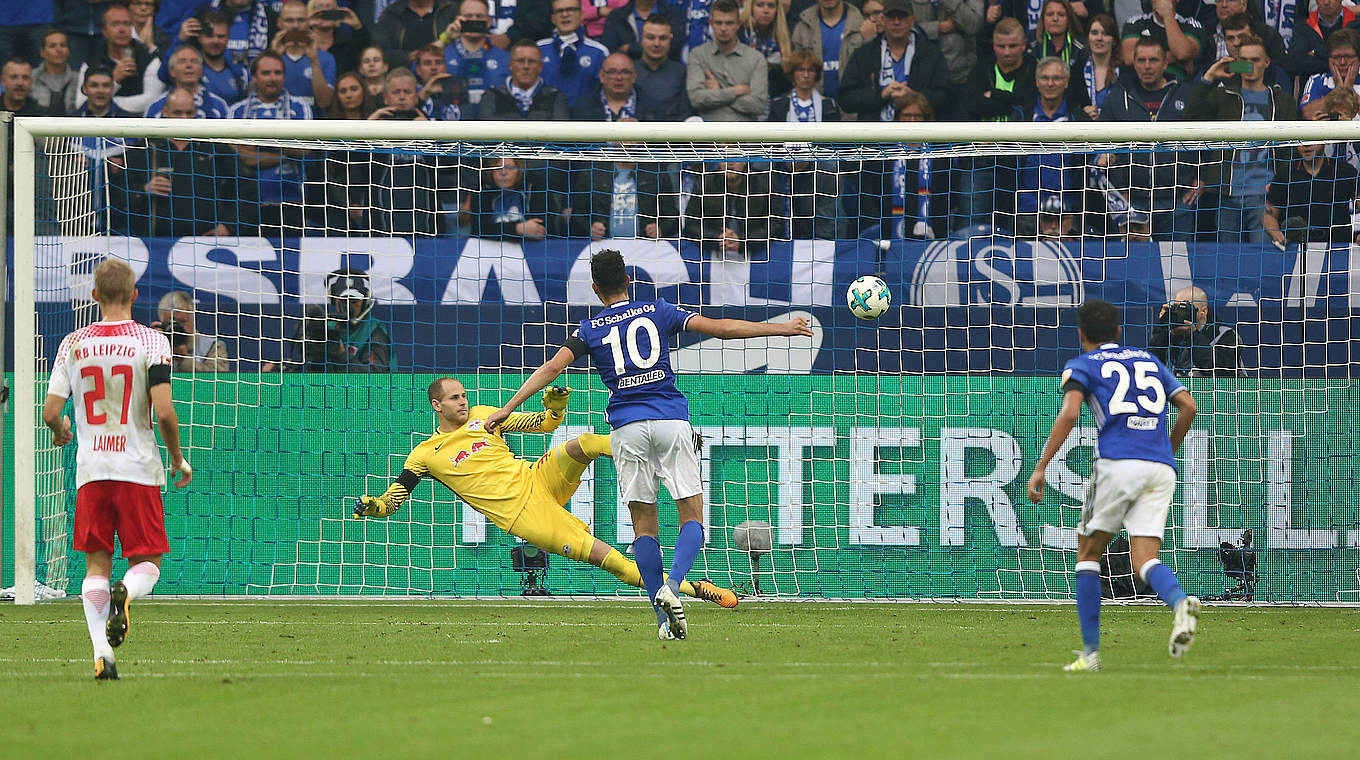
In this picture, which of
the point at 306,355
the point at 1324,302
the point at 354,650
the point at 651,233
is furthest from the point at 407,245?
the point at 1324,302

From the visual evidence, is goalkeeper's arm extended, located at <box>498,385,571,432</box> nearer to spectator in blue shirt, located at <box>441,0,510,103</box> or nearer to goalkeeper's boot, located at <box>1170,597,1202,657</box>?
goalkeeper's boot, located at <box>1170,597,1202,657</box>

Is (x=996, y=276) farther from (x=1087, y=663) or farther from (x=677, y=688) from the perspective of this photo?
(x=677, y=688)

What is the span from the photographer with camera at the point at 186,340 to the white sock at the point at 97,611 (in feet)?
17.0

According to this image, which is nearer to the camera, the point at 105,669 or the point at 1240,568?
the point at 105,669

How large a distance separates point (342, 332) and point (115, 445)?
5289mm

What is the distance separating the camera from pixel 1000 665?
7.22 m

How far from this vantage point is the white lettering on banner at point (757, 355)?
39.2 feet

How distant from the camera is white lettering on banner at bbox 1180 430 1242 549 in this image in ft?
38.0

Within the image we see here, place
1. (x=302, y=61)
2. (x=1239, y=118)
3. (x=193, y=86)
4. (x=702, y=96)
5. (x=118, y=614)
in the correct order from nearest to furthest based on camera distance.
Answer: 1. (x=118, y=614)
2. (x=1239, y=118)
3. (x=702, y=96)
4. (x=193, y=86)
5. (x=302, y=61)

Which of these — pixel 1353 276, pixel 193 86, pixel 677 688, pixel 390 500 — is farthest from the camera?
pixel 193 86

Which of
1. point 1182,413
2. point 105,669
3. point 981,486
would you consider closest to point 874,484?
point 981,486

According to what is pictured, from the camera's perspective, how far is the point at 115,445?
6738 mm

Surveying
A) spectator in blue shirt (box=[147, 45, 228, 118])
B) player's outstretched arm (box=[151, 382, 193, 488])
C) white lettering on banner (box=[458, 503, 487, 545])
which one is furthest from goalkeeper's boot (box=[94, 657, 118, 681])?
spectator in blue shirt (box=[147, 45, 228, 118])

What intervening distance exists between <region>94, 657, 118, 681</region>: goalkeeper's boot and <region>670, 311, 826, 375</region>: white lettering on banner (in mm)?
5893
